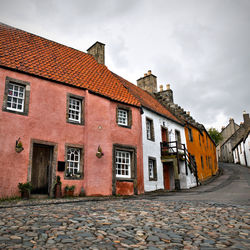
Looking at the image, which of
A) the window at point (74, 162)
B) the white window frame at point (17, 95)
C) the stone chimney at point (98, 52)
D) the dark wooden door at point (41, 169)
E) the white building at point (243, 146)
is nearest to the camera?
the white window frame at point (17, 95)

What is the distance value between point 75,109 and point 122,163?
4.40 metres

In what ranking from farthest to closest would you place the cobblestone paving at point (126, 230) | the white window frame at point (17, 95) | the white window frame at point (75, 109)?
the white window frame at point (75, 109), the white window frame at point (17, 95), the cobblestone paving at point (126, 230)

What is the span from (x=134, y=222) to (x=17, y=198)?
7.01 metres

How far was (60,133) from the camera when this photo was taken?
13336 millimetres

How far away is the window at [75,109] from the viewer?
14164mm

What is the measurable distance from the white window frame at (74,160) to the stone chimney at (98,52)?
28.7ft

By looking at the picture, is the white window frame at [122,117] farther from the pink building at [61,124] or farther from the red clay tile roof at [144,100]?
the red clay tile roof at [144,100]

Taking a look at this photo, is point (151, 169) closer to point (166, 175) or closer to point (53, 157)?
point (166, 175)

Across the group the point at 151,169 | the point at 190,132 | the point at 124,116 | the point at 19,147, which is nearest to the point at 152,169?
the point at 151,169

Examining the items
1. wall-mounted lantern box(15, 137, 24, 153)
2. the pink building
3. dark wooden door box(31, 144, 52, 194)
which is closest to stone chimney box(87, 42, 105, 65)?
the pink building

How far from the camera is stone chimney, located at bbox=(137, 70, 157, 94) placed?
27.7 m

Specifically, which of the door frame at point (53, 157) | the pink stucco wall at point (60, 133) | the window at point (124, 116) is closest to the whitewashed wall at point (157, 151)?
the pink stucco wall at point (60, 133)

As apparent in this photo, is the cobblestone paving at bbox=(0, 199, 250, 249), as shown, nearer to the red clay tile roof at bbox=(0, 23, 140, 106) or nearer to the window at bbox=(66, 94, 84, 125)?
the window at bbox=(66, 94, 84, 125)

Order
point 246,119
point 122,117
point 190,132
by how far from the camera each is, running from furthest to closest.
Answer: point 246,119
point 190,132
point 122,117
